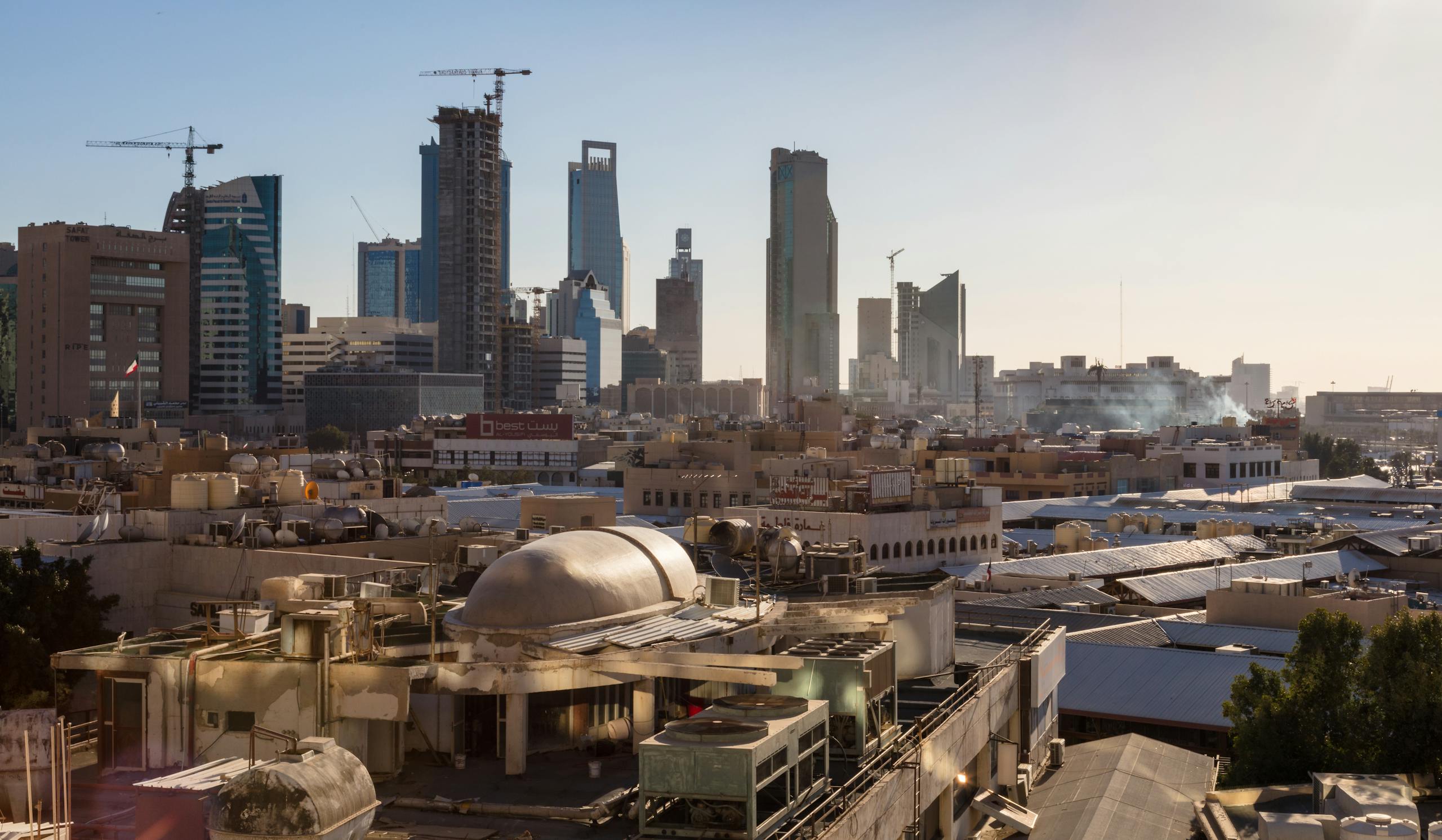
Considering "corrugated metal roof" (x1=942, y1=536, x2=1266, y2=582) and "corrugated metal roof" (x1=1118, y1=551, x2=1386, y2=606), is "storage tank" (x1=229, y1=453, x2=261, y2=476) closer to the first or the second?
"corrugated metal roof" (x1=942, y1=536, x2=1266, y2=582)

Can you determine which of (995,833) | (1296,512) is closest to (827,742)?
(995,833)

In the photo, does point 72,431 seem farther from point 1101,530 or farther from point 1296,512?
point 1296,512

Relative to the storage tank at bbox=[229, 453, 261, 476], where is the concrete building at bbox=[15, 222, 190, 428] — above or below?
above

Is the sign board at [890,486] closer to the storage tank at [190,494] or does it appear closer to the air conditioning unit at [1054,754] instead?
the air conditioning unit at [1054,754]

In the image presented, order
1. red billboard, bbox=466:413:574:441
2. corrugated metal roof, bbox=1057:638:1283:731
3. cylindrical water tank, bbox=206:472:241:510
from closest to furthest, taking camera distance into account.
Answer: corrugated metal roof, bbox=1057:638:1283:731 → cylindrical water tank, bbox=206:472:241:510 → red billboard, bbox=466:413:574:441

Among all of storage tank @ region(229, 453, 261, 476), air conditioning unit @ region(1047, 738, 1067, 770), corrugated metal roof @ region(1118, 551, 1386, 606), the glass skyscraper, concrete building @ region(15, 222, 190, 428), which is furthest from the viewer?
the glass skyscraper

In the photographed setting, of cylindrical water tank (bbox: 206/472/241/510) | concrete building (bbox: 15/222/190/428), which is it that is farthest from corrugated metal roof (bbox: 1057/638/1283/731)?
concrete building (bbox: 15/222/190/428)

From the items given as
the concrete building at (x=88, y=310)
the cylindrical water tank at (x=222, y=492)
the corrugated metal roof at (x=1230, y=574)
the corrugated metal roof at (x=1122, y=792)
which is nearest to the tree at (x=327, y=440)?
the concrete building at (x=88, y=310)
